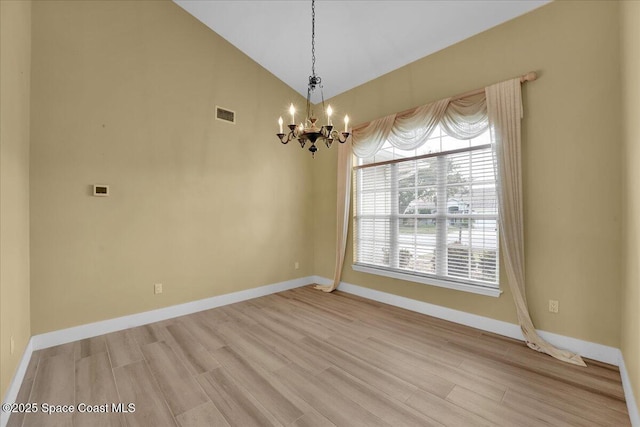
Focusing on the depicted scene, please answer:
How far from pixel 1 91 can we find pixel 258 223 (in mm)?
3011

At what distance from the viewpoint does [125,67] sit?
3.22 meters

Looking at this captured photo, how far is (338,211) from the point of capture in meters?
4.59

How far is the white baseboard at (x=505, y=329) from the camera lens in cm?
207

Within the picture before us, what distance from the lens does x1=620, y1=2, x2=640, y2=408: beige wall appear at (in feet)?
5.88

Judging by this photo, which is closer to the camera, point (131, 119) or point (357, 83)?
point (131, 119)

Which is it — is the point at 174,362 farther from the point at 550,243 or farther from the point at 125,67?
the point at 550,243

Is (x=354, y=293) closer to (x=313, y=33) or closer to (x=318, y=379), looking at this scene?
(x=318, y=379)

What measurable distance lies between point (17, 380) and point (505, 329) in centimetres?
440

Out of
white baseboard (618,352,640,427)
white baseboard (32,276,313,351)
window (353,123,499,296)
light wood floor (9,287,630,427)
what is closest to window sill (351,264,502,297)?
window (353,123,499,296)

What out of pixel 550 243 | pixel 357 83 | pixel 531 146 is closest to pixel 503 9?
pixel 531 146

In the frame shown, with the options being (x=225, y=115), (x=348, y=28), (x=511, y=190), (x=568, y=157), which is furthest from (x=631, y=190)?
(x=225, y=115)

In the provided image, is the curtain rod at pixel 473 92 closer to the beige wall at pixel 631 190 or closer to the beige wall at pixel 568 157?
the beige wall at pixel 568 157

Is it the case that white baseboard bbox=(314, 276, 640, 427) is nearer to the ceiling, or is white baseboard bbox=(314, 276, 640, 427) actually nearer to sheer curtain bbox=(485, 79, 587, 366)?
sheer curtain bbox=(485, 79, 587, 366)

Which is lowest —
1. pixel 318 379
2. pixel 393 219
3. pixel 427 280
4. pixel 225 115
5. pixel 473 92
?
pixel 318 379
